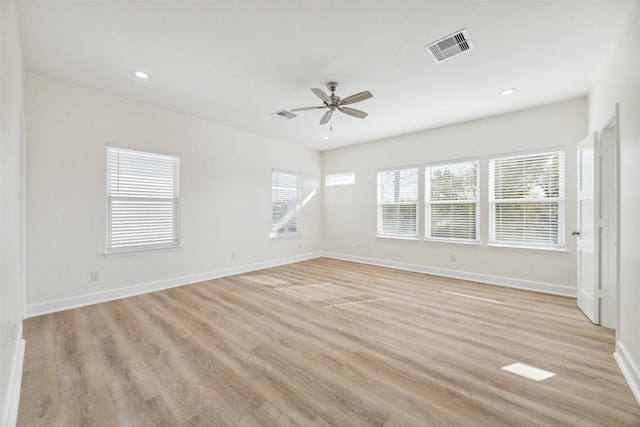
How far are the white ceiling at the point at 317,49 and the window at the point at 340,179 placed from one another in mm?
2610

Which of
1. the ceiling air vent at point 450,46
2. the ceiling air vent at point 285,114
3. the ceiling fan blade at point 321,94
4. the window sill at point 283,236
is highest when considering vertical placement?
the ceiling air vent at point 285,114

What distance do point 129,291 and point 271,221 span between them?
9.57 ft

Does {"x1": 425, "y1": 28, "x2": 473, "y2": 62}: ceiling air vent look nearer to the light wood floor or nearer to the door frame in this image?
the door frame

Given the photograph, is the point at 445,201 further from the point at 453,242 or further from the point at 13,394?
the point at 13,394

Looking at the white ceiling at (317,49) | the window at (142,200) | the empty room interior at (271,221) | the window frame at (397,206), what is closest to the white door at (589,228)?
the empty room interior at (271,221)

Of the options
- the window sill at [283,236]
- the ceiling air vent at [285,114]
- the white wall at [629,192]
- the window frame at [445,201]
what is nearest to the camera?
the white wall at [629,192]

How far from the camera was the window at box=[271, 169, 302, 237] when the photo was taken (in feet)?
20.4

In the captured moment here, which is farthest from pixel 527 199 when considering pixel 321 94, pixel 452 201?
pixel 321 94

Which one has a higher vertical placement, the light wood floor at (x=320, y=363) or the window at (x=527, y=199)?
the window at (x=527, y=199)

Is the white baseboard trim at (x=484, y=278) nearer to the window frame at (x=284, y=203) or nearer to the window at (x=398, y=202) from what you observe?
the window at (x=398, y=202)

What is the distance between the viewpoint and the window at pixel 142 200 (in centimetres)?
389

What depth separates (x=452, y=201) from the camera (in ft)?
16.8

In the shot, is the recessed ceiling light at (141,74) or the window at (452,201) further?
the window at (452,201)

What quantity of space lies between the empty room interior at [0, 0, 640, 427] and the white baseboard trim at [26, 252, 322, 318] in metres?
0.02
